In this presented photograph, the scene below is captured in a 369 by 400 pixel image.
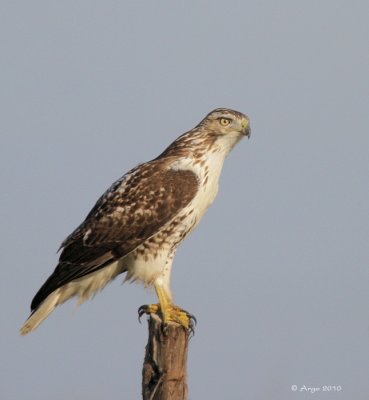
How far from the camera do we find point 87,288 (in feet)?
35.6

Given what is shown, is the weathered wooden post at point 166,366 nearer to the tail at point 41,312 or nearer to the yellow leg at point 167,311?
the yellow leg at point 167,311

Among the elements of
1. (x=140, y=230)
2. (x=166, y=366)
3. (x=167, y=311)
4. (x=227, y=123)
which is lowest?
(x=166, y=366)

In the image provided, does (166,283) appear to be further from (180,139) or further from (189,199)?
(180,139)

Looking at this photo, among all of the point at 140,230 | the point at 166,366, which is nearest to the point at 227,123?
the point at 140,230

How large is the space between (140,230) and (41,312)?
1.40 metres

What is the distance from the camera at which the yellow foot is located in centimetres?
963

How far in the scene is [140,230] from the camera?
34.3 feet

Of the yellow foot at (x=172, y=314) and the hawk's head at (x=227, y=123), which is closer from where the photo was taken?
the yellow foot at (x=172, y=314)

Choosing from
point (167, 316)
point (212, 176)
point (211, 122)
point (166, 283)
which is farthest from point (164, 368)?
point (211, 122)

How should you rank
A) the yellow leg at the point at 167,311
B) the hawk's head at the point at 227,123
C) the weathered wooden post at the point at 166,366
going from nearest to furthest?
the weathered wooden post at the point at 166,366 < the yellow leg at the point at 167,311 < the hawk's head at the point at 227,123

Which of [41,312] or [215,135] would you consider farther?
[215,135]

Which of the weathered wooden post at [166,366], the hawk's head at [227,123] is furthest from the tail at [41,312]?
the hawk's head at [227,123]

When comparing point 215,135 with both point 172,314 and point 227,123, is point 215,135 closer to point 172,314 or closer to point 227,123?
point 227,123

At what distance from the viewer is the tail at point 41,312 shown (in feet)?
34.2
